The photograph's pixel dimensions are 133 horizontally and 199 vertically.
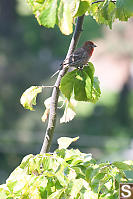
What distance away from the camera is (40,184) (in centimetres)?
53

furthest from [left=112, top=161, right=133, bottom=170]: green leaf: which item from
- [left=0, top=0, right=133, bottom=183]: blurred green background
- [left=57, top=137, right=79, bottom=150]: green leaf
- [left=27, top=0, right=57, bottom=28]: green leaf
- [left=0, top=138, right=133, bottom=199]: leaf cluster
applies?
[left=0, top=0, right=133, bottom=183]: blurred green background

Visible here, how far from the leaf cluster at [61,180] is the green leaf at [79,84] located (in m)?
0.09

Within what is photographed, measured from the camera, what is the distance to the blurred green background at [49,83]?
4.89 m

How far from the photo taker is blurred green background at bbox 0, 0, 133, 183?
489cm

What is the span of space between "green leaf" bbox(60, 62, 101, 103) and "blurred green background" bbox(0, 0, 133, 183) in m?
3.42

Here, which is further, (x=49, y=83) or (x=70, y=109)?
(x=49, y=83)

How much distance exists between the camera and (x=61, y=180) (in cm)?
53

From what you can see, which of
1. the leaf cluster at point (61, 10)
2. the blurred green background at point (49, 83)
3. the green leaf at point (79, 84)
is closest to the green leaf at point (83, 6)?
the leaf cluster at point (61, 10)

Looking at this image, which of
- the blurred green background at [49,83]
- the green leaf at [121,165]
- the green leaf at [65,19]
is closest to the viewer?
the green leaf at [65,19]

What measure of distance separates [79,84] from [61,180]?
128 millimetres

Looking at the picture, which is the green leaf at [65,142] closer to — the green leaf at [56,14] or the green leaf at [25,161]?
the green leaf at [25,161]

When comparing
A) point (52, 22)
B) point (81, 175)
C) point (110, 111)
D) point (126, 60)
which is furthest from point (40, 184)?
point (126, 60)


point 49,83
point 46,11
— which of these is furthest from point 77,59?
point 49,83

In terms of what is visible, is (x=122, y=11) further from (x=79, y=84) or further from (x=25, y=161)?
(x=25, y=161)
